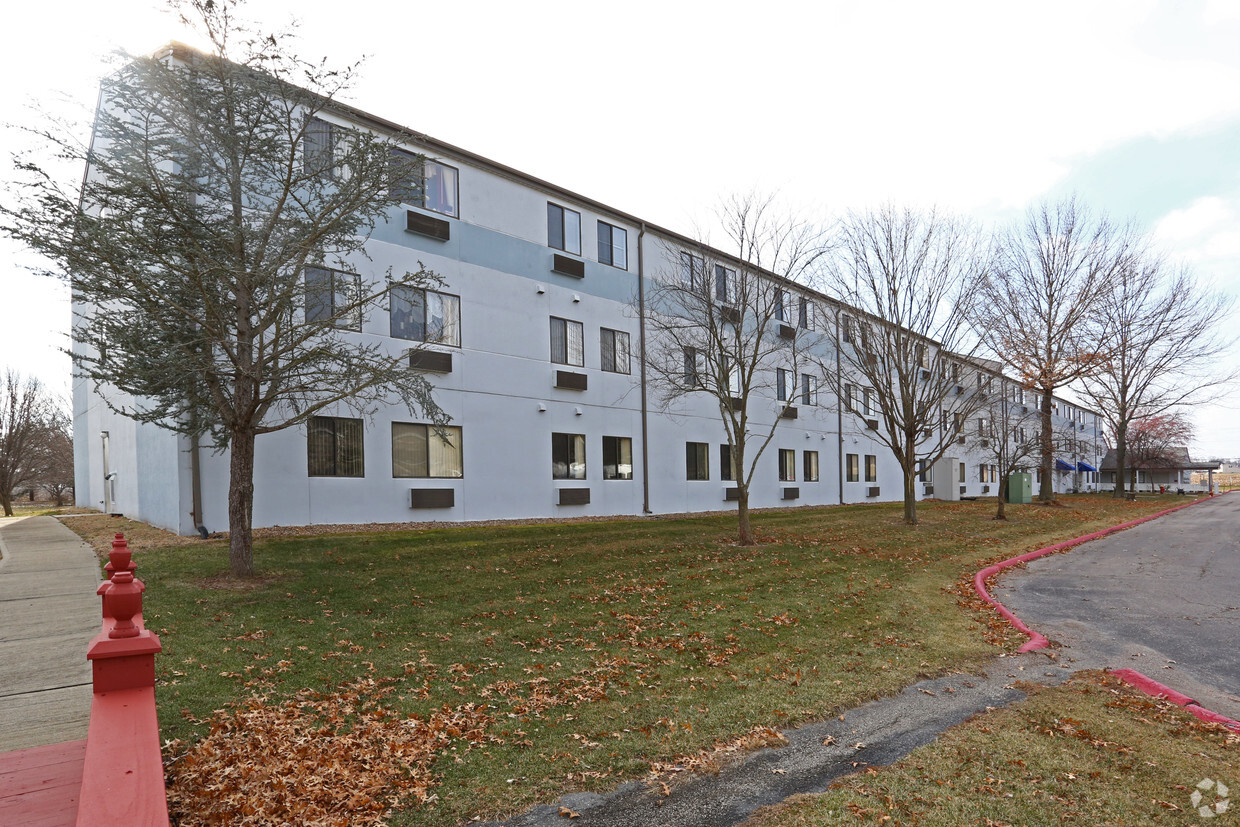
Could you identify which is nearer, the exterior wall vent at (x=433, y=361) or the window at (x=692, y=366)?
the exterior wall vent at (x=433, y=361)

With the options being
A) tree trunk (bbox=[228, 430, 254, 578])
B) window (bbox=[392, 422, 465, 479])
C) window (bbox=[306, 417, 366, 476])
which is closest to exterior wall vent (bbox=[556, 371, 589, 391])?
window (bbox=[392, 422, 465, 479])

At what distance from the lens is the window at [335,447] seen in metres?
16.5

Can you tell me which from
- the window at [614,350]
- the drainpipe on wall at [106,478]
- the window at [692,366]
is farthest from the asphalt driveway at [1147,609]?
the drainpipe on wall at [106,478]

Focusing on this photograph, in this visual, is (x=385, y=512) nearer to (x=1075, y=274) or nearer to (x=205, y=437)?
(x=205, y=437)

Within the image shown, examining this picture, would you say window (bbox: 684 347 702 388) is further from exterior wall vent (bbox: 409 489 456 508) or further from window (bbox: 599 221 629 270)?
exterior wall vent (bbox: 409 489 456 508)

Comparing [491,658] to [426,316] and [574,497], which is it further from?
[574,497]

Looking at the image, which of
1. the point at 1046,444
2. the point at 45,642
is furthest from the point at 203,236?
the point at 1046,444

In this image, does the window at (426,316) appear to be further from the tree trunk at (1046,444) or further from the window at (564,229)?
the tree trunk at (1046,444)

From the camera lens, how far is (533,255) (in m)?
21.8

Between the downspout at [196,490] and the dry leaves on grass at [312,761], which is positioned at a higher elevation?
the downspout at [196,490]

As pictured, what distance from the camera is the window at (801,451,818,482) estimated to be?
110 feet

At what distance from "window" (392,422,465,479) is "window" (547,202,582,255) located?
7345 mm

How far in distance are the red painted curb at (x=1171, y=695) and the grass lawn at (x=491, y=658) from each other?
151cm

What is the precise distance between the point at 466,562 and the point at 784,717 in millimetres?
8425
